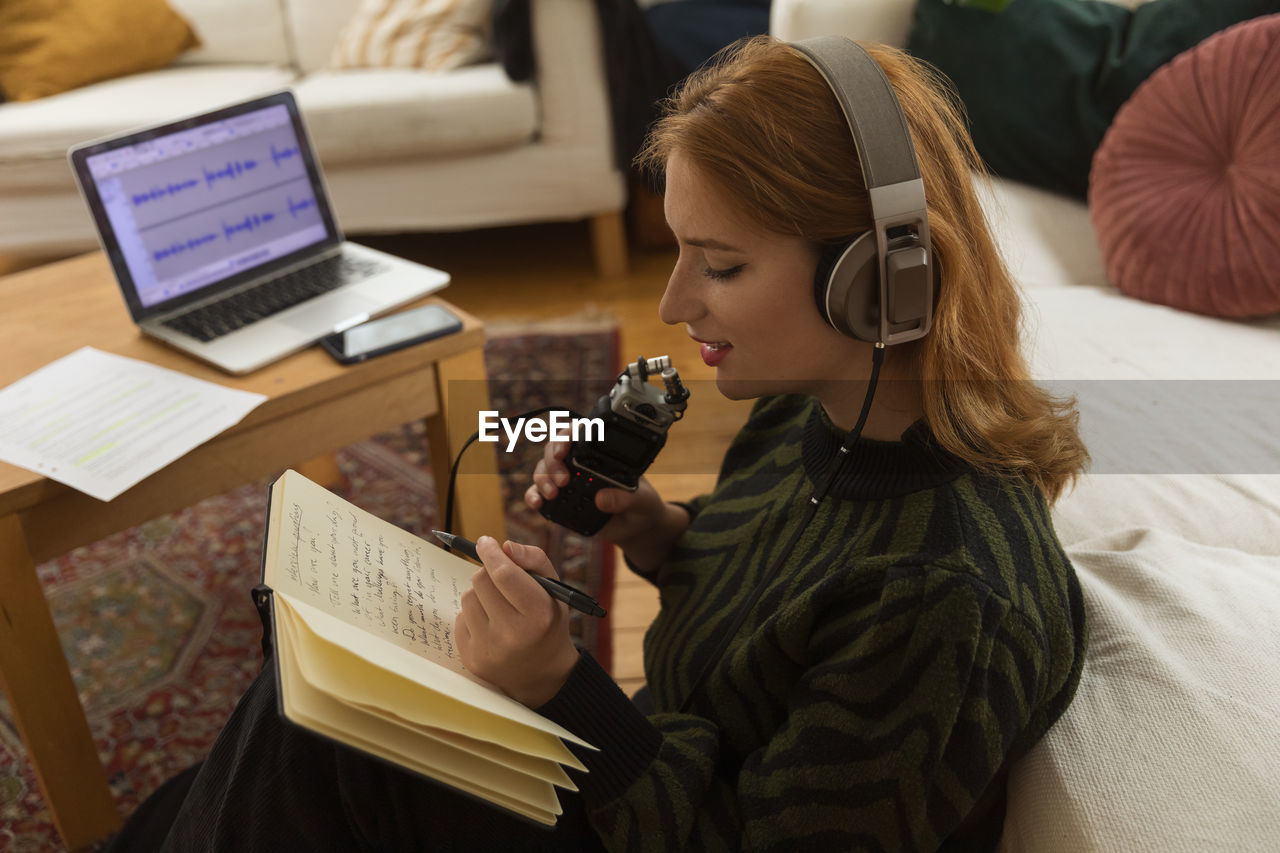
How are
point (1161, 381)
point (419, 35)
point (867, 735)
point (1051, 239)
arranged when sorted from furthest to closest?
point (419, 35)
point (1051, 239)
point (1161, 381)
point (867, 735)

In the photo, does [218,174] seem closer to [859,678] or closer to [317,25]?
[859,678]

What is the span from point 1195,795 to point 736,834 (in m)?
0.29

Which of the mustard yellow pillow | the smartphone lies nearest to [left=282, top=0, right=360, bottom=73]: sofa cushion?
the mustard yellow pillow

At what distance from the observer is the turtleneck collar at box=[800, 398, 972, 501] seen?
0.70 m

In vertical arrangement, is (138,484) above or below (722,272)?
below

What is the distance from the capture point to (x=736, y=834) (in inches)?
28.0

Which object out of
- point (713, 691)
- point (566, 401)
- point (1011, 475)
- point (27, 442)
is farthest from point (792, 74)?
point (566, 401)

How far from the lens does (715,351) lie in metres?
0.76

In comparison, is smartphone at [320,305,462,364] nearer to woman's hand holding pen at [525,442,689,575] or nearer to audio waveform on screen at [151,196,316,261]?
audio waveform on screen at [151,196,316,261]

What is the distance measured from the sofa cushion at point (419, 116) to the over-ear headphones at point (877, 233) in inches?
71.6

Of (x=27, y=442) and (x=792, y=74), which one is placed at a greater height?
(x=792, y=74)

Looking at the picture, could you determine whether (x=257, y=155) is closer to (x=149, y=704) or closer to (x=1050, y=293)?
(x=149, y=704)

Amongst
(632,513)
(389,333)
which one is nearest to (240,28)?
(389,333)

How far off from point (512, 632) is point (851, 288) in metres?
0.31
